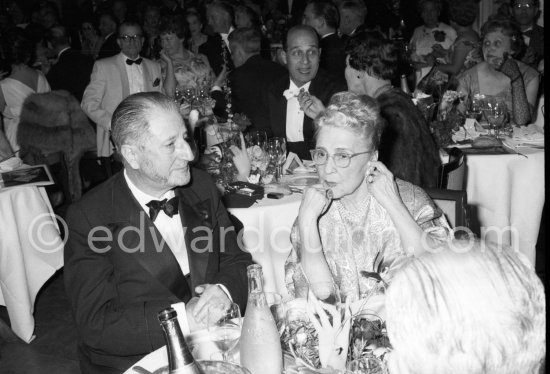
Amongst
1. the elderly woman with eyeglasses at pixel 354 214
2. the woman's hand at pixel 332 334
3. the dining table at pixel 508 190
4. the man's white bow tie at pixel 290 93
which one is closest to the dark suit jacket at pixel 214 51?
the man's white bow tie at pixel 290 93

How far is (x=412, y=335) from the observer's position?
0.98m

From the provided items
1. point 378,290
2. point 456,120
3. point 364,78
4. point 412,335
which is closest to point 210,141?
point 364,78

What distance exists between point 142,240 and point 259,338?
0.81 m

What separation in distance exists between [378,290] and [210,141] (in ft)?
9.48

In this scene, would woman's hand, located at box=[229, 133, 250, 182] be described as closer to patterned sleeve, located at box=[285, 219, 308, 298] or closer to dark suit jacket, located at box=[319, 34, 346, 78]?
patterned sleeve, located at box=[285, 219, 308, 298]

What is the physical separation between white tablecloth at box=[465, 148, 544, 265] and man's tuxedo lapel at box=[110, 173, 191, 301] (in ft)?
8.38

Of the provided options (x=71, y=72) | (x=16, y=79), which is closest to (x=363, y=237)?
(x=16, y=79)

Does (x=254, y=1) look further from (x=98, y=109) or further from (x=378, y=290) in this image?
(x=378, y=290)

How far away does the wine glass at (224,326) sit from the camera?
169 centimetres

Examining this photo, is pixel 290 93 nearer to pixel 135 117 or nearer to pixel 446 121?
pixel 446 121

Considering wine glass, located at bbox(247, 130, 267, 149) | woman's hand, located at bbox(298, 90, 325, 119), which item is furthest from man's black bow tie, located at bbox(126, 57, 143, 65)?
wine glass, located at bbox(247, 130, 267, 149)

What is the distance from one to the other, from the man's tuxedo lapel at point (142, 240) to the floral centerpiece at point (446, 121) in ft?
8.44

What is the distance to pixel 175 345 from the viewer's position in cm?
123

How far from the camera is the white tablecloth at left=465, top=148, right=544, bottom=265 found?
3.98 metres
